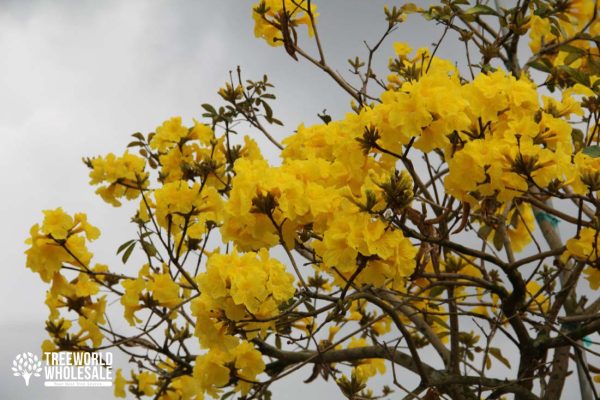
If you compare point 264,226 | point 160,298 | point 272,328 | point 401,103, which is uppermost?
point 160,298

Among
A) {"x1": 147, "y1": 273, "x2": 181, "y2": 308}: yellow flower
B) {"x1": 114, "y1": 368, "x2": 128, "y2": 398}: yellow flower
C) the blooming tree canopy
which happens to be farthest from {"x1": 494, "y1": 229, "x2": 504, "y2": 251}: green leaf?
{"x1": 114, "y1": 368, "x2": 128, "y2": 398}: yellow flower

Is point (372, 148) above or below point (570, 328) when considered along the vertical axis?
above

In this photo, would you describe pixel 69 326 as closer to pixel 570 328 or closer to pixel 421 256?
pixel 421 256

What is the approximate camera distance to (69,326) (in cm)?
234

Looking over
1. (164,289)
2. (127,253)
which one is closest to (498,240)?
(164,289)

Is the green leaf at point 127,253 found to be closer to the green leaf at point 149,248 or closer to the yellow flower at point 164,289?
the green leaf at point 149,248

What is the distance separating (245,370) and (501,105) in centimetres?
106

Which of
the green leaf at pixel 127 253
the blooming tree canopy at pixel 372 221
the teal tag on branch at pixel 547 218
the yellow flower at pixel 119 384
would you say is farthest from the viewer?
the yellow flower at pixel 119 384

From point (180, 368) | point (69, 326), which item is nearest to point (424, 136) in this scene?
point (180, 368)

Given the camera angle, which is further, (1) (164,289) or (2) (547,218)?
(2) (547,218)

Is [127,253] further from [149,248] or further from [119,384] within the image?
[119,384]

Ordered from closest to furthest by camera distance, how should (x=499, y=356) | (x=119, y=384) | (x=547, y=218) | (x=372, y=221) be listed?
1. (x=372, y=221)
2. (x=499, y=356)
3. (x=547, y=218)
4. (x=119, y=384)

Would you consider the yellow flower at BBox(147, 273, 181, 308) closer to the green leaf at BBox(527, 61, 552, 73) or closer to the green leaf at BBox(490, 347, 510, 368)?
the green leaf at BBox(490, 347, 510, 368)

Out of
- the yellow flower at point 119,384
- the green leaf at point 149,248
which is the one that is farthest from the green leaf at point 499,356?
the yellow flower at point 119,384
